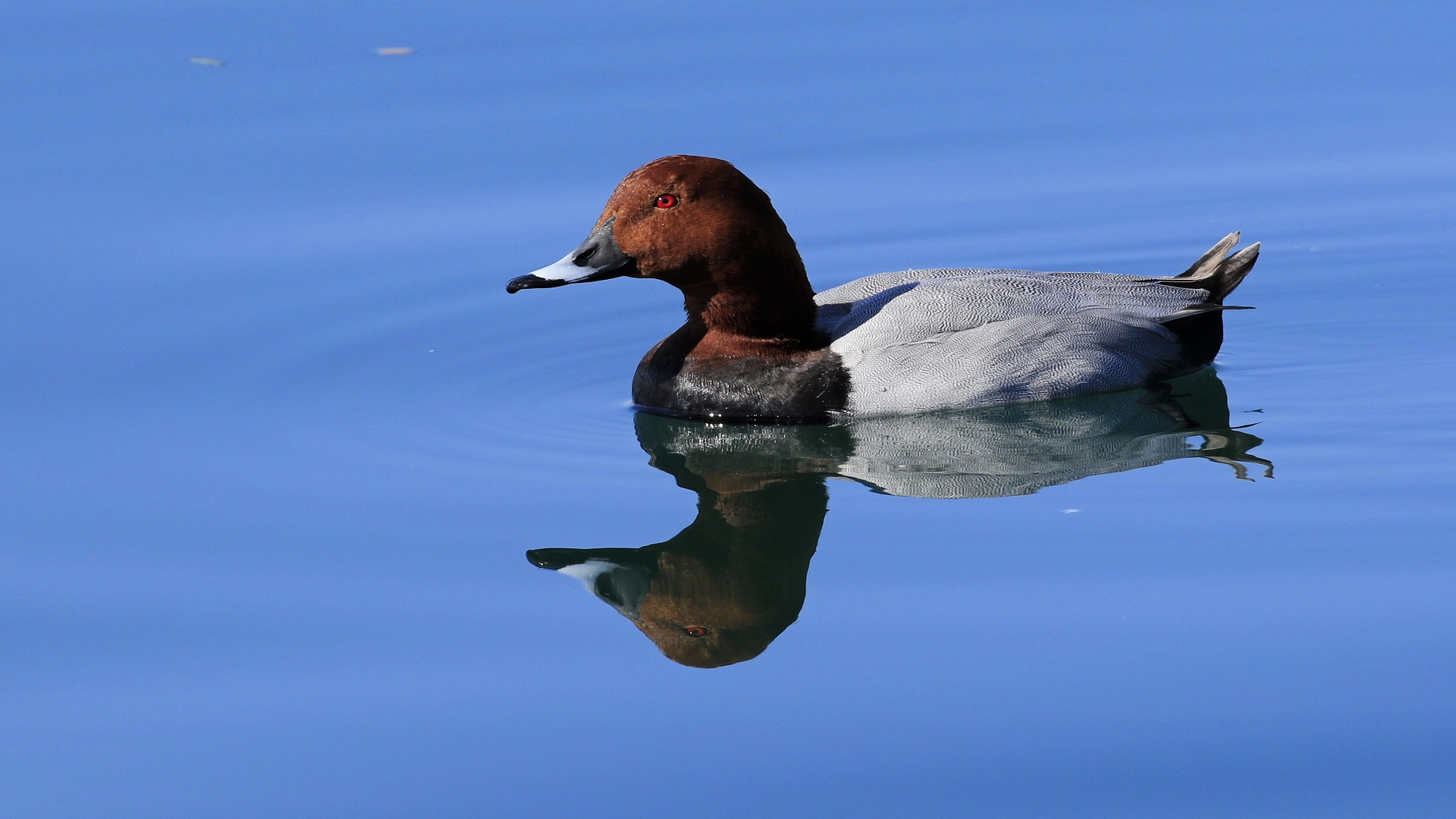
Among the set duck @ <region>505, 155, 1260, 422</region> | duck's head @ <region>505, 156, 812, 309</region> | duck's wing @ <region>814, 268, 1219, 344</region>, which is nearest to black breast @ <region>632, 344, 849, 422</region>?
duck @ <region>505, 155, 1260, 422</region>

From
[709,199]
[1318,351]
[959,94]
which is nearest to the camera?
[709,199]

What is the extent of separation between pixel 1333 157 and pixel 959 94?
237 cm

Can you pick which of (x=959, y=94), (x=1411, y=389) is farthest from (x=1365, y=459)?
(x=959, y=94)

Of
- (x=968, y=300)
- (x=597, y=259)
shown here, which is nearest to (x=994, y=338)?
(x=968, y=300)

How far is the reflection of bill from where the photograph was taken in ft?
20.5

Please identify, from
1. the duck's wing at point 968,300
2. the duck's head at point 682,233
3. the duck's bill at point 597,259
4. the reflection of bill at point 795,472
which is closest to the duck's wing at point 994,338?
the duck's wing at point 968,300

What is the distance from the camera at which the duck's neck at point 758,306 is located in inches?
320

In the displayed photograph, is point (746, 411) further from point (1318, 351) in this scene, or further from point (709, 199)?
point (1318, 351)

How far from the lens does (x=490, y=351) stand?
9.38m

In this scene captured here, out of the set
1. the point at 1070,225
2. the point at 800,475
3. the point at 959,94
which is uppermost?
the point at 959,94

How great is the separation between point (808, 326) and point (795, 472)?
976mm

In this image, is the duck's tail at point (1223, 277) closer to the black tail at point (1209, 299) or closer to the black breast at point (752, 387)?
the black tail at point (1209, 299)

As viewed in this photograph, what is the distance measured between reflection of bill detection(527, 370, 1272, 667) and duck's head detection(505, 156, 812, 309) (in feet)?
2.39

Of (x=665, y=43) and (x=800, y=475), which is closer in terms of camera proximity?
(x=800, y=475)
